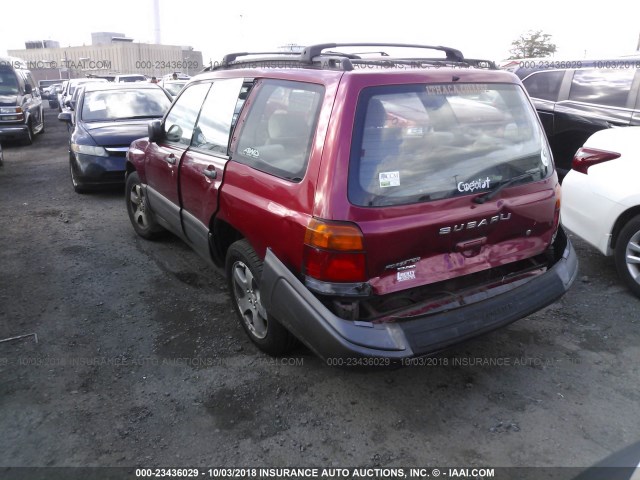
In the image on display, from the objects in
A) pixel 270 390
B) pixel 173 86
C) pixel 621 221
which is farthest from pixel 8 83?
pixel 621 221

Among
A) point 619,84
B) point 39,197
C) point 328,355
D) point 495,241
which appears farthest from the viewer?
point 39,197

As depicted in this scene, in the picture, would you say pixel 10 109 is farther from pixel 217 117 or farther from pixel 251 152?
pixel 251 152

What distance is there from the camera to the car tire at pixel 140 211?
17.8 feet

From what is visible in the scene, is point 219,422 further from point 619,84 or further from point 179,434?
point 619,84

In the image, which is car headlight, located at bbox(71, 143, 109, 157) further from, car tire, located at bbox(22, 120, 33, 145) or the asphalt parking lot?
car tire, located at bbox(22, 120, 33, 145)

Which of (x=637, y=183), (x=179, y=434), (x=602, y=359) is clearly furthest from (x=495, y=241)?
(x=179, y=434)

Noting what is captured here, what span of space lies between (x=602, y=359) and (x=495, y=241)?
3.86 ft

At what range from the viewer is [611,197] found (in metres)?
4.10

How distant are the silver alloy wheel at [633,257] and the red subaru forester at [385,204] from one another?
1.02 meters

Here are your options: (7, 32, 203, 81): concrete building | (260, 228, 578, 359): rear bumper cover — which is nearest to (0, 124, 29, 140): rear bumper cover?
(260, 228, 578, 359): rear bumper cover

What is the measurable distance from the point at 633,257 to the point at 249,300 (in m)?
3.00

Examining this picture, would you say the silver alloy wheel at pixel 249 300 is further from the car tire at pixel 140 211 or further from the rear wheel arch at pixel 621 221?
the rear wheel arch at pixel 621 221

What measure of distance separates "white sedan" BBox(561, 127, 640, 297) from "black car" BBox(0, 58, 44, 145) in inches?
512

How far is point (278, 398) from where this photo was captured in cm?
301
